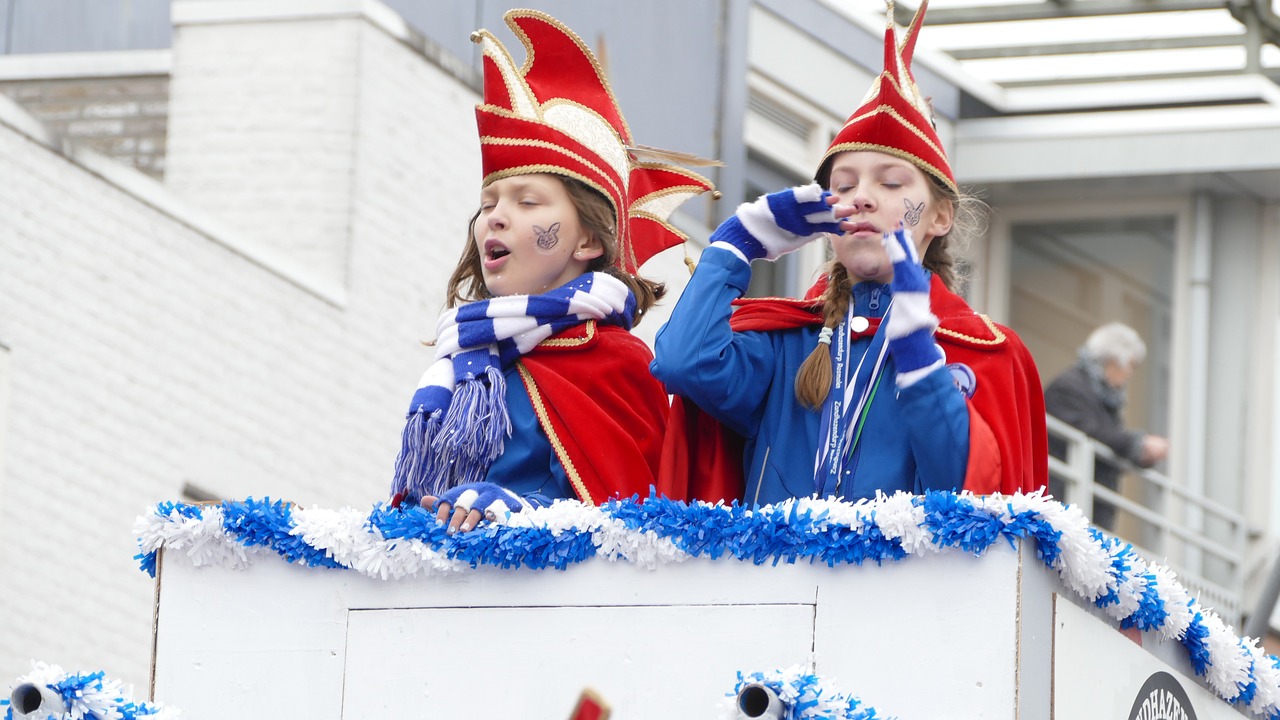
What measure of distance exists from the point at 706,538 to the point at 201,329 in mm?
5692

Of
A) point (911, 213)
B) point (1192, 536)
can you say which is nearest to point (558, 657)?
point (911, 213)

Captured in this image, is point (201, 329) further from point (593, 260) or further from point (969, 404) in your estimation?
point (969, 404)

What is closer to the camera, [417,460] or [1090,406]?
[417,460]

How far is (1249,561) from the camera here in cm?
1318

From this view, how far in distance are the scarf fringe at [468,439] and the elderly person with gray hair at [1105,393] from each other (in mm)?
6486

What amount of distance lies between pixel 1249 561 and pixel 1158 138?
108 inches

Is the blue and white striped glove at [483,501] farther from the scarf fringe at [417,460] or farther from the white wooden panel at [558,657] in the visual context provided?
the scarf fringe at [417,460]

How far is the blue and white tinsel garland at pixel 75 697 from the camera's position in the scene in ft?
9.47

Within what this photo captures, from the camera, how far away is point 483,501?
331 cm

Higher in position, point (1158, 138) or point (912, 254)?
point (1158, 138)

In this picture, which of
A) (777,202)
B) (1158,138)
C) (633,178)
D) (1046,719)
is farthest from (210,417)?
(1158,138)

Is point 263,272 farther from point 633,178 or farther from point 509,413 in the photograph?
point 509,413

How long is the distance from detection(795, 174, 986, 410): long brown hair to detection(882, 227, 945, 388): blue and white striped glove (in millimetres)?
293

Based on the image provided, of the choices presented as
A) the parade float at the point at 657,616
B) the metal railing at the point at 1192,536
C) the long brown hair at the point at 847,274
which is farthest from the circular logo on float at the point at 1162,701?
the metal railing at the point at 1192,536
